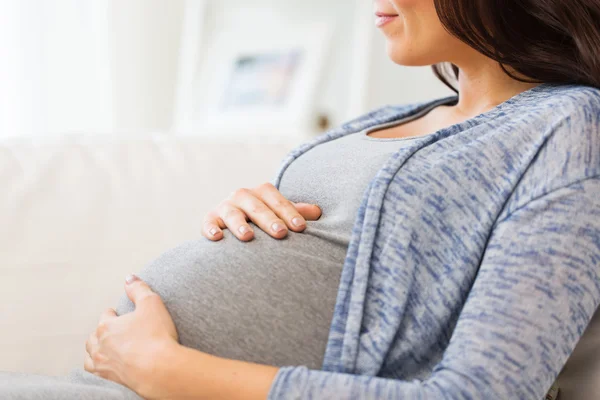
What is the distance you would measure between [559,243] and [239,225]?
0.38 m

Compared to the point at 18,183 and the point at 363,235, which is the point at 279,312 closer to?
the point at 363,235

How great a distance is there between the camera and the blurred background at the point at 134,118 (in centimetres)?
114

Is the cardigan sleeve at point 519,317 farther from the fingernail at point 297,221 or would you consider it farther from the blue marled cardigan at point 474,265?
the fingernail at point 297,221

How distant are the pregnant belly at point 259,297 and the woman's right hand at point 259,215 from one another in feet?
0.04

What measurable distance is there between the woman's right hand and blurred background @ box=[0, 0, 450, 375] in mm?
256

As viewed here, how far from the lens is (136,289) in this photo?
2.92 feet

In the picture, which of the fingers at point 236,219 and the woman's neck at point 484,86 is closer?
the fingers at point 236,219

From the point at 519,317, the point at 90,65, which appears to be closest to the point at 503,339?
the point at 519,317

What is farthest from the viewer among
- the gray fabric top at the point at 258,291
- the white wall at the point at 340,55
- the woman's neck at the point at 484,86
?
the white wall at the point at 340,55

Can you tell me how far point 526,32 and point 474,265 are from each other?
372 millimetres

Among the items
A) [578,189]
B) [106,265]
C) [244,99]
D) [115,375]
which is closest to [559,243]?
[578,189]

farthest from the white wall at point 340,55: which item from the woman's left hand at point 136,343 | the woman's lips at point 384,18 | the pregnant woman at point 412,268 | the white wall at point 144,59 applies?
the woman's left hand at point 136,343

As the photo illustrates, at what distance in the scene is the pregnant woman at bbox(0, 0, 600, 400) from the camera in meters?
0.72

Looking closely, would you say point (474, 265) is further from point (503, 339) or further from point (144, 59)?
point (144, 59)
